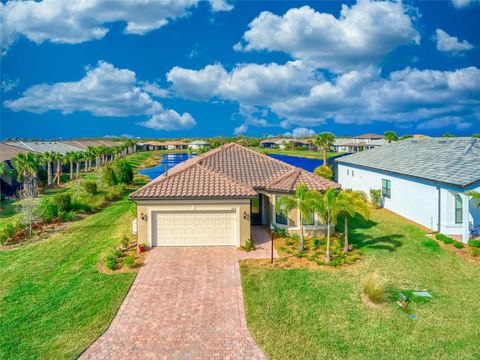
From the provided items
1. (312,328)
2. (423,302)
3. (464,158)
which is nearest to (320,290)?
(312,328)

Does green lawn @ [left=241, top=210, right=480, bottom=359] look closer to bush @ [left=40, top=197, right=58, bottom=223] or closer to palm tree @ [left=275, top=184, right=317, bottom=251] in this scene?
palm tree @ [left=275, top=184, right=317, bottom=251]

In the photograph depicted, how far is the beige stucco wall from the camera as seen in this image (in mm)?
18688

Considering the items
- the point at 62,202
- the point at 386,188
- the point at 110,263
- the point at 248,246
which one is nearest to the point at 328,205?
the point at 248,246

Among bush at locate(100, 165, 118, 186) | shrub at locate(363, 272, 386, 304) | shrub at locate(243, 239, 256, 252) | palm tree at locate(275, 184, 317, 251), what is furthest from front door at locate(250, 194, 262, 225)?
bush at locate(100, 165, 118, 186)

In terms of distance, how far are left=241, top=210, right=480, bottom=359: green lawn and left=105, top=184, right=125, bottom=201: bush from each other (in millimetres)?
24171

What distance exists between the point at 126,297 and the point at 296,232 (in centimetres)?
1094

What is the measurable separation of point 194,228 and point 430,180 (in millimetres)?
14529

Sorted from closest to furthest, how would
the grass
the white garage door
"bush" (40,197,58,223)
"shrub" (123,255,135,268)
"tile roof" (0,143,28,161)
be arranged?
the grass → "shrub" (123,255,135,268) → the white garage door → "bush" (40,197,58,223) → "tile roof" (0,143,28,161)

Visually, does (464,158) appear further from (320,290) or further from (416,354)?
(416,354)

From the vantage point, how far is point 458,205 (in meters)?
20.0

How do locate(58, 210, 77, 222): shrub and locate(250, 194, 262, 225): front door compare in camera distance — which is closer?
locate(250, 194, 262, 225): front door

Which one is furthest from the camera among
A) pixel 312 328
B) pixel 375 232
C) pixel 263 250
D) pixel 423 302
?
pixel 375 232

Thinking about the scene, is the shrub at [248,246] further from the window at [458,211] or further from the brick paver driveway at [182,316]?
the window at [458,211]

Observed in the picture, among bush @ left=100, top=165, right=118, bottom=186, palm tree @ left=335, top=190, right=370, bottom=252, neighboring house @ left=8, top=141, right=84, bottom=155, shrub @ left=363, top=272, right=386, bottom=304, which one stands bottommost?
shrub @ left=363, top=272, right=386, bottom=304
